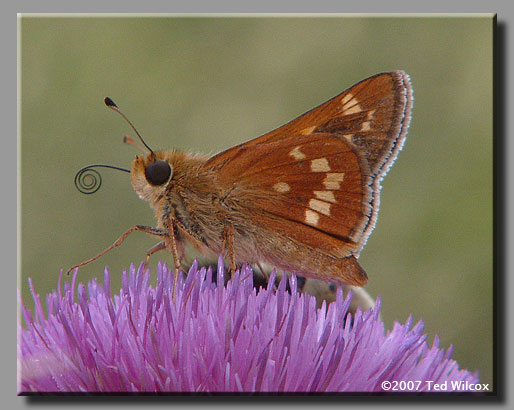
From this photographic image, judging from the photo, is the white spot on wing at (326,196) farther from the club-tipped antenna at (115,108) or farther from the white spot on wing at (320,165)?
the club-tipped antenna at (115,108)

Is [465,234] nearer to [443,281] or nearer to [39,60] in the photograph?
[443,281]

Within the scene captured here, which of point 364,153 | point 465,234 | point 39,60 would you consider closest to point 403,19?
point 364,153

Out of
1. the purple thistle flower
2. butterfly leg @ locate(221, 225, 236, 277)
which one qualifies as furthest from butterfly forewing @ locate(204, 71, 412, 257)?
the purple thistle flower

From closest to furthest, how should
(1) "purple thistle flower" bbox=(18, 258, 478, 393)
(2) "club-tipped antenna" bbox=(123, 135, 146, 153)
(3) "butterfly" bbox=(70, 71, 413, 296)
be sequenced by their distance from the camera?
(1) "purple thistle flower" bbox=(18, 258, 478, 393)
(3) "butterfly" bbox=(70, 71, 413, 296)
(2) "club-tipped antenna" bbox=(123, 135, 146, 153)

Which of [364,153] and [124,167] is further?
[124,167]

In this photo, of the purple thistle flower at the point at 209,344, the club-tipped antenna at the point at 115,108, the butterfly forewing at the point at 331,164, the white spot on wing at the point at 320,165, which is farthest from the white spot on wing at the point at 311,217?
the club-tipped antenna at the point at 115,108

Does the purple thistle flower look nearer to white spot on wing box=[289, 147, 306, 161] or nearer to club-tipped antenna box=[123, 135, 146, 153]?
white spot on wing box=[289, 147, 306, 161]
